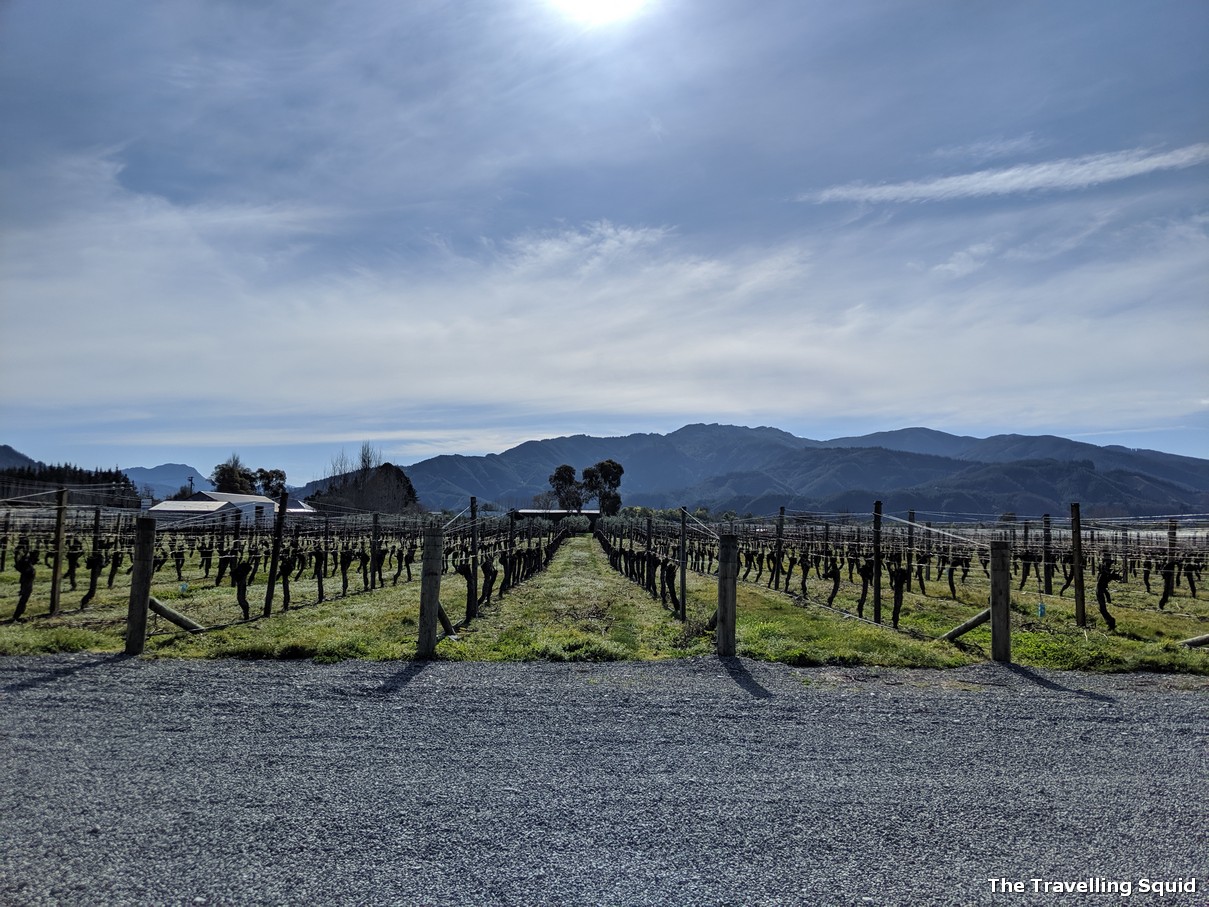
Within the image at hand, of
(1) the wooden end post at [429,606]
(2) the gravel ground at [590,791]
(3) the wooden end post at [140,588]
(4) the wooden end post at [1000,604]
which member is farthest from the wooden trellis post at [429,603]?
(4) the wooden end post at [1000,604]

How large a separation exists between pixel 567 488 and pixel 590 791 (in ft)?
333

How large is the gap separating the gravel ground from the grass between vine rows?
4.16 ft

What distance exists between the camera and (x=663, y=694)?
6707mm

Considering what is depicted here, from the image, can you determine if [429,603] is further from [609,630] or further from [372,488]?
[372,488]

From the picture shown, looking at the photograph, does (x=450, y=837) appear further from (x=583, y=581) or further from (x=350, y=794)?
(x=583, y=581)

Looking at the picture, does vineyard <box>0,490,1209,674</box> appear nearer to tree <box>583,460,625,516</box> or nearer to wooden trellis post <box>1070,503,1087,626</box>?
wooden trellis post <box>1070,503,1087,626</box>

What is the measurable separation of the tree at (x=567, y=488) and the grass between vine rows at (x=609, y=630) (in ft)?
281

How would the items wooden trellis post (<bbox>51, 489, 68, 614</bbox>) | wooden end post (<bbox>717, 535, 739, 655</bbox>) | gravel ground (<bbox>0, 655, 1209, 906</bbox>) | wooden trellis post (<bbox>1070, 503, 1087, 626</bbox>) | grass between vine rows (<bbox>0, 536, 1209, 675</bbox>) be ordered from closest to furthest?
gravel ground (<bbox>0, 655, 1209, 906</bbox>) → grass between vine rows (<bbox>0, 536, 1209, 675</bbox>) → wooden end post (<bbox>717, 535, 739, 655</bbox>) → wooden trellis post (<bbox>1070, 503, 1087, 626</bbox>) → wooden trellis post (<bbox>51, 489, 68, 614</bbox>)

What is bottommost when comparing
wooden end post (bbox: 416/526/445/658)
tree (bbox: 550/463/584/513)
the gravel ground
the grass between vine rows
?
the grass between vine rows

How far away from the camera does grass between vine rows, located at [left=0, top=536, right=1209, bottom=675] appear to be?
839 cm

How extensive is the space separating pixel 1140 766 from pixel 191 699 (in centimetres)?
743

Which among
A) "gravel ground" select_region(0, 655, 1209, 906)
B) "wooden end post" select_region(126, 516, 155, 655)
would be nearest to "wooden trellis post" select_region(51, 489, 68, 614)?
"wooden end post" select_region(126, 516, 155, 655)

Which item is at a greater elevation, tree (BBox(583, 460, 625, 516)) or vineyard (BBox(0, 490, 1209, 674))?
tree (BBox(583, 460, 625, 516))

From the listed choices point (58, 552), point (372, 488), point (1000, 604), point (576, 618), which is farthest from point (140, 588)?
point (372, 488)
